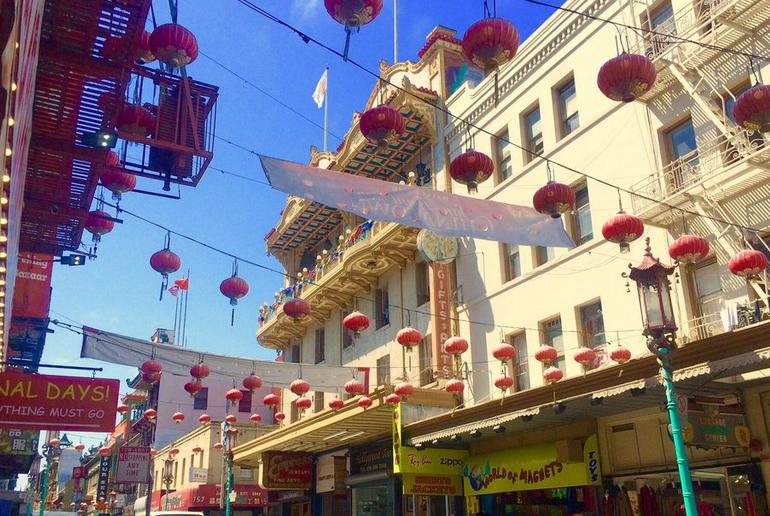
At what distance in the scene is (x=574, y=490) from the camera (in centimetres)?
1709

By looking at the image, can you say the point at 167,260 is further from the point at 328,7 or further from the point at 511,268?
the point at 511,268

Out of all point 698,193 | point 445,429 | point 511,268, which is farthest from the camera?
point 511,268

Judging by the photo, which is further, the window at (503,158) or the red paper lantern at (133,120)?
the window at (503,158)

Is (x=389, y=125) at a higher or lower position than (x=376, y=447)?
higher

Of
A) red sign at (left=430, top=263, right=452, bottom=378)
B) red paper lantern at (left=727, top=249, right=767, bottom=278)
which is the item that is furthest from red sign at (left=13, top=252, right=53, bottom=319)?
red paper lantern at (left=727, top=249, right=767, bottom=278)

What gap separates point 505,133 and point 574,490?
1153 centimetres

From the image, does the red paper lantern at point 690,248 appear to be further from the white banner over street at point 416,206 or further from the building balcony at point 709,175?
the white banner over street at point 416,206

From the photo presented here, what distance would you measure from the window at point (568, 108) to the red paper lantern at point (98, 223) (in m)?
13.0

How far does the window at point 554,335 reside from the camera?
18703 millimetres

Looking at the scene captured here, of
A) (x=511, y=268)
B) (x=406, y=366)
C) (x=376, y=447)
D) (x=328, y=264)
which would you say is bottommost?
(x=376, y=447)

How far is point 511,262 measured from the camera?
21.6 m

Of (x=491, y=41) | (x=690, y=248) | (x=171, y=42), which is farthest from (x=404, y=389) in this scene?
(x=171, y=42)

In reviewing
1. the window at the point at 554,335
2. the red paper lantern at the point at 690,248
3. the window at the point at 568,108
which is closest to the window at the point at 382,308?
the window at the point at 554,335

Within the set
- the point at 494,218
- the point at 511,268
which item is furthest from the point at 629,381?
the point at 511,268
